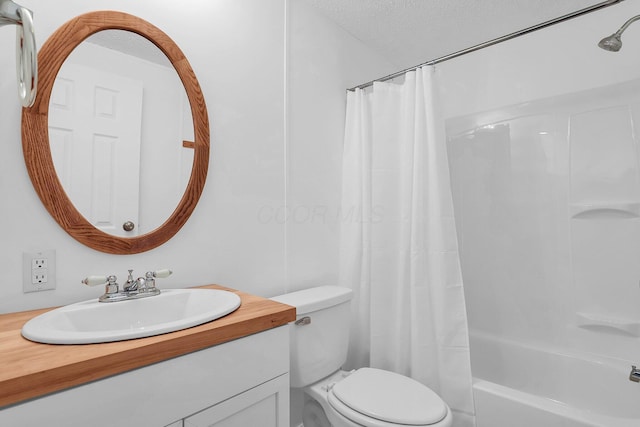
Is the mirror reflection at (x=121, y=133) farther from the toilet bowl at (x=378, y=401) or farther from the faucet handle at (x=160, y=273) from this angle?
the toilet bowl at (x=378, y=401)

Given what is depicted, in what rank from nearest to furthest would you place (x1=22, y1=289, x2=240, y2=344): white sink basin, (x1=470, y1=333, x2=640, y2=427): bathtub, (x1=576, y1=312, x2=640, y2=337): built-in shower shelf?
1. (x1=22, y1=289, x2=240, y2=344): white sink basin
2. (x1=470, y1=333, x2=640, y2=427): bathtub
3. (x1=576, y1=312, x2=640, y2=337): built-in shower shelf

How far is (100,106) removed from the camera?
109 cm

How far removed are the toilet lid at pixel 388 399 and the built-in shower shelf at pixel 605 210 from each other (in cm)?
139

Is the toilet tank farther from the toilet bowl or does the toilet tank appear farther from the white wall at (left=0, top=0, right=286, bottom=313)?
the white wall at (left=0, top=0, right=286, bottom=313)

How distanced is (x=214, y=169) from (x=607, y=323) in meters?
2.18

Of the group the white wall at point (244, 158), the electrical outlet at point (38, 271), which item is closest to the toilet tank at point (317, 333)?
the white wall at point (244, 158)

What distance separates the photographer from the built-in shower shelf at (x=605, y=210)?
66.9 inches

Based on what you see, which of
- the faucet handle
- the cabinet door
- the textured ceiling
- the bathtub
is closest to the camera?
the cabinet door

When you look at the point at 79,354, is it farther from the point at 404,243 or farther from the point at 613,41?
the point at 613,41

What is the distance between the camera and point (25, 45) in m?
0.74

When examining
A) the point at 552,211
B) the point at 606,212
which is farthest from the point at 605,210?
the point at 552,211

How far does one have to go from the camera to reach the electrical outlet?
96 cm

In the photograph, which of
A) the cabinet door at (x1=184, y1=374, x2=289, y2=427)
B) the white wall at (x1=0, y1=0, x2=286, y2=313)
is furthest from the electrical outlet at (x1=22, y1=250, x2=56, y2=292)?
the cabinet door at (x1=184, y1=374, x2=289, y2=427)

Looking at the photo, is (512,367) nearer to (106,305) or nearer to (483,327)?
(483,327)
